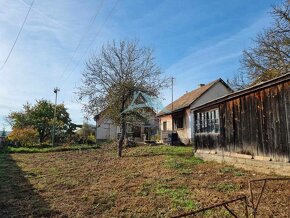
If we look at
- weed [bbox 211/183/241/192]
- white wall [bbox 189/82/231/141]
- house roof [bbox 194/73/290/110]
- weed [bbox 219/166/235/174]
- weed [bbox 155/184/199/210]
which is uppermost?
white wall [bbox 189/82/231/141]

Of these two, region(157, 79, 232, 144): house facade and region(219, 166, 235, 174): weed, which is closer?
region(219, 166, 235, 174): weed

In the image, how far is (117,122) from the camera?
61.0ft

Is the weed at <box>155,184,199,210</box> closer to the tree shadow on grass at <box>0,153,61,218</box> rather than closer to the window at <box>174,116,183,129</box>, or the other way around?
the tree shadow on grass at <box>0,153,61,218</box>

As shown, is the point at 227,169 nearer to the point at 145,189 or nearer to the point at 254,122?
the point at 254,122

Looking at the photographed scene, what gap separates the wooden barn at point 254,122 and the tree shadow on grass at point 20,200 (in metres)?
7.12

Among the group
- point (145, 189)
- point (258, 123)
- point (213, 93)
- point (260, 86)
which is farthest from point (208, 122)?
point (213, 93)

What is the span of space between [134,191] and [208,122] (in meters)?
7.54

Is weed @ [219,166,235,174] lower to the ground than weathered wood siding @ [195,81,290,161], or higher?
lower

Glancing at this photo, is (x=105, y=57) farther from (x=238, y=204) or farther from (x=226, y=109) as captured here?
(x=238, y=204)

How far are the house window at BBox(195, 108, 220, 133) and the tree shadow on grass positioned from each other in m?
8.69

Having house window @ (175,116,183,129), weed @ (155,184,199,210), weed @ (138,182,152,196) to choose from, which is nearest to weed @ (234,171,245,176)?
weed @ (155,184,199,210)

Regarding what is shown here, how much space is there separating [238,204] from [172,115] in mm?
20855

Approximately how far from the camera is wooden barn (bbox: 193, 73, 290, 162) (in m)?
9.20

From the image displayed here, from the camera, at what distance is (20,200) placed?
798 centimetres
